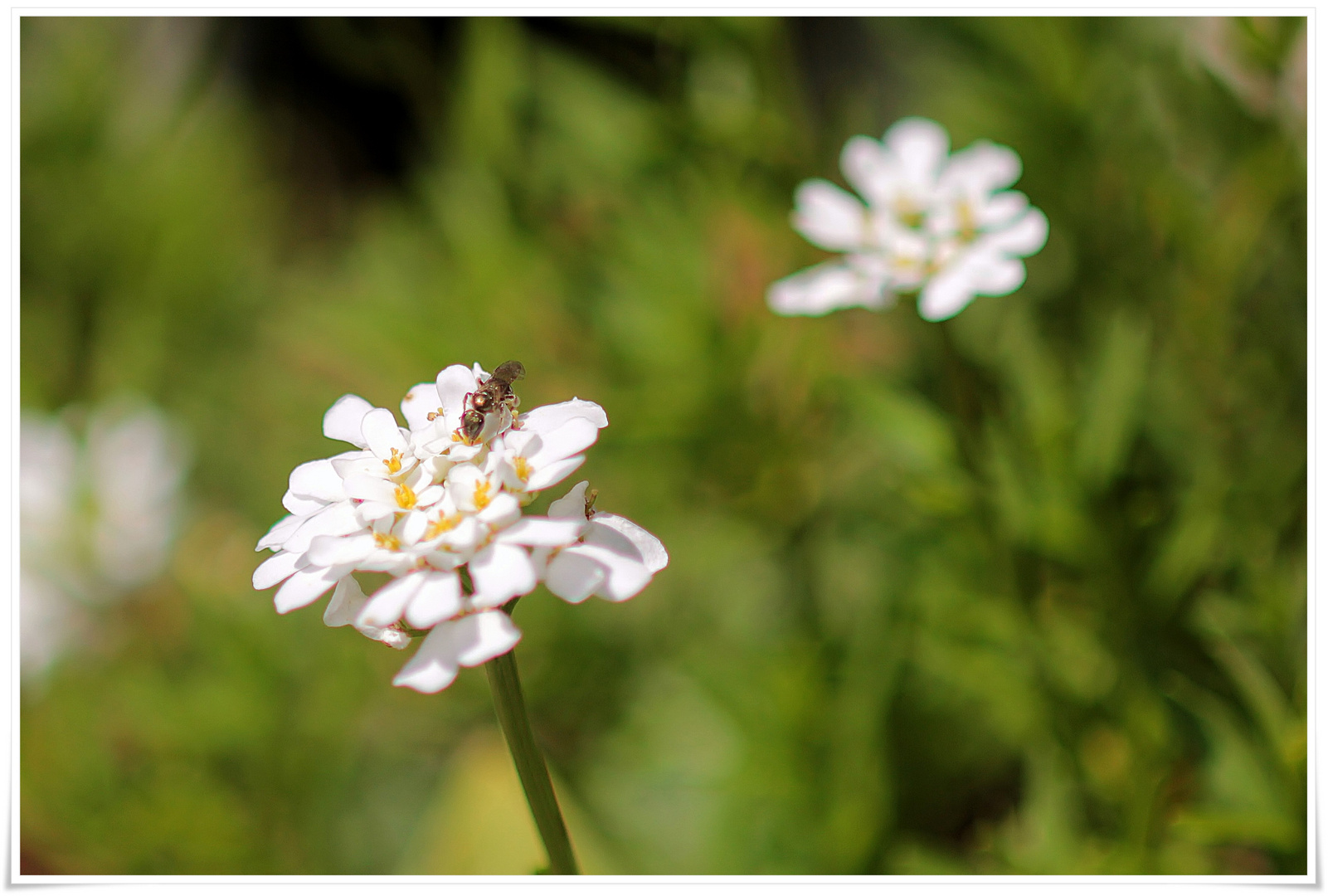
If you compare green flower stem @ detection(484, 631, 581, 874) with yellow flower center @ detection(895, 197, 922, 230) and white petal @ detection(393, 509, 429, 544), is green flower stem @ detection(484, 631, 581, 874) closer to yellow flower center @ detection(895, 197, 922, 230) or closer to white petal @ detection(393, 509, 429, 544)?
white petal @ detection(393, 509, 429, 544)

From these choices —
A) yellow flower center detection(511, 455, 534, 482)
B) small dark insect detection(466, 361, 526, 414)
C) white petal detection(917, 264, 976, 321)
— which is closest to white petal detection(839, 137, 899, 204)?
white petal detection(917, 264, 976, 321)

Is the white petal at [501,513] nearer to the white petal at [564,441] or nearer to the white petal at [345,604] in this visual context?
the white petal at [564,441]

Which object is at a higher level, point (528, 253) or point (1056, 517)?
point (528, 253)

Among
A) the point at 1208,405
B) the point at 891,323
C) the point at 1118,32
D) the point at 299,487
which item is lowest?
the point at 299,487

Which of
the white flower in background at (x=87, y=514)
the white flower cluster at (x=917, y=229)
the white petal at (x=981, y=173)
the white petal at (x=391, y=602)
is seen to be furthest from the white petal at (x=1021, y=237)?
the white flower in background at (x=87, y=514)

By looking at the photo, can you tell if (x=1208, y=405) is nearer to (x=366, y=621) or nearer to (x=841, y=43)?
(x=366, y=621)

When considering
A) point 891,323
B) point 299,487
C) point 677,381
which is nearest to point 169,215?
point 677,381
